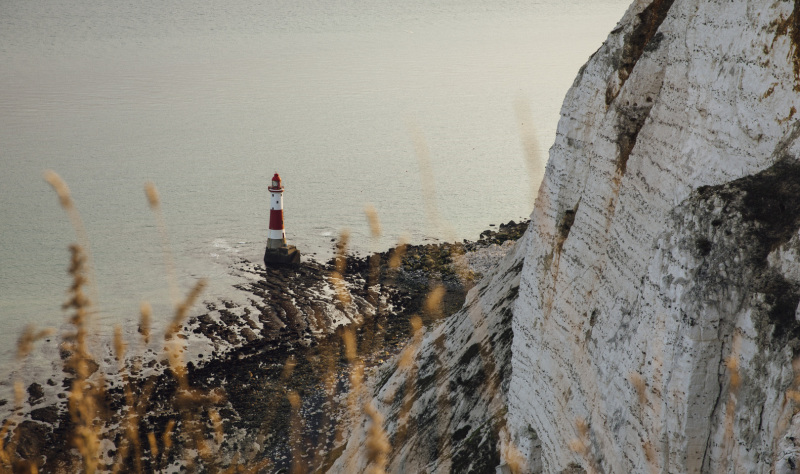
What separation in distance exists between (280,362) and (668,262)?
1548 centimetres

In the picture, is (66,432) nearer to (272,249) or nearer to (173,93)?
(272,249)

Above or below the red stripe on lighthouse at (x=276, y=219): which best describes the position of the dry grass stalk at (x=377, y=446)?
below

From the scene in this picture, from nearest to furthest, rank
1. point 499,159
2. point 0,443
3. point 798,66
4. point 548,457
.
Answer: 1. point 798,66
2. point 548,457
3. point 0,443
4. point 499,159

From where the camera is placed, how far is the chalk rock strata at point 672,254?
459cm

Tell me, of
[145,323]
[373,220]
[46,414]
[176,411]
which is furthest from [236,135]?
[176,411]

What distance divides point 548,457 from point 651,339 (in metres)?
2.45

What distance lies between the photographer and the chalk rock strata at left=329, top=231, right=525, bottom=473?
31.7ft

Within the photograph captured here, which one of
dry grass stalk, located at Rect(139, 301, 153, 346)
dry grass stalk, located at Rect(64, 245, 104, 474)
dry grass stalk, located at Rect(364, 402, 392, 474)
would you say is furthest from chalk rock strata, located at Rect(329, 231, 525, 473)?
dry grass stalk, located at Rect(139, 301, 153, 346)

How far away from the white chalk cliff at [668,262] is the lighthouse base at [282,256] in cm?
1739

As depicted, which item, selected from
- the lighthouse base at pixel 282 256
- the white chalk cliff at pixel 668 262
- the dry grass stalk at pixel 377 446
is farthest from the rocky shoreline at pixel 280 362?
the white chalk cliff at pixel 668 262

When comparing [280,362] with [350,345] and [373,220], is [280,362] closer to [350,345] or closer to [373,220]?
[350,345]

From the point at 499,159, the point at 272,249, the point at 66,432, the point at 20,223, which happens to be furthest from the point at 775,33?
the point at 499,159

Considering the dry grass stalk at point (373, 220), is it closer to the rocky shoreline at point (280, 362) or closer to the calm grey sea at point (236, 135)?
the calm grey sea at point (236, 135)

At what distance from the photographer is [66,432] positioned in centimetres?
1650
